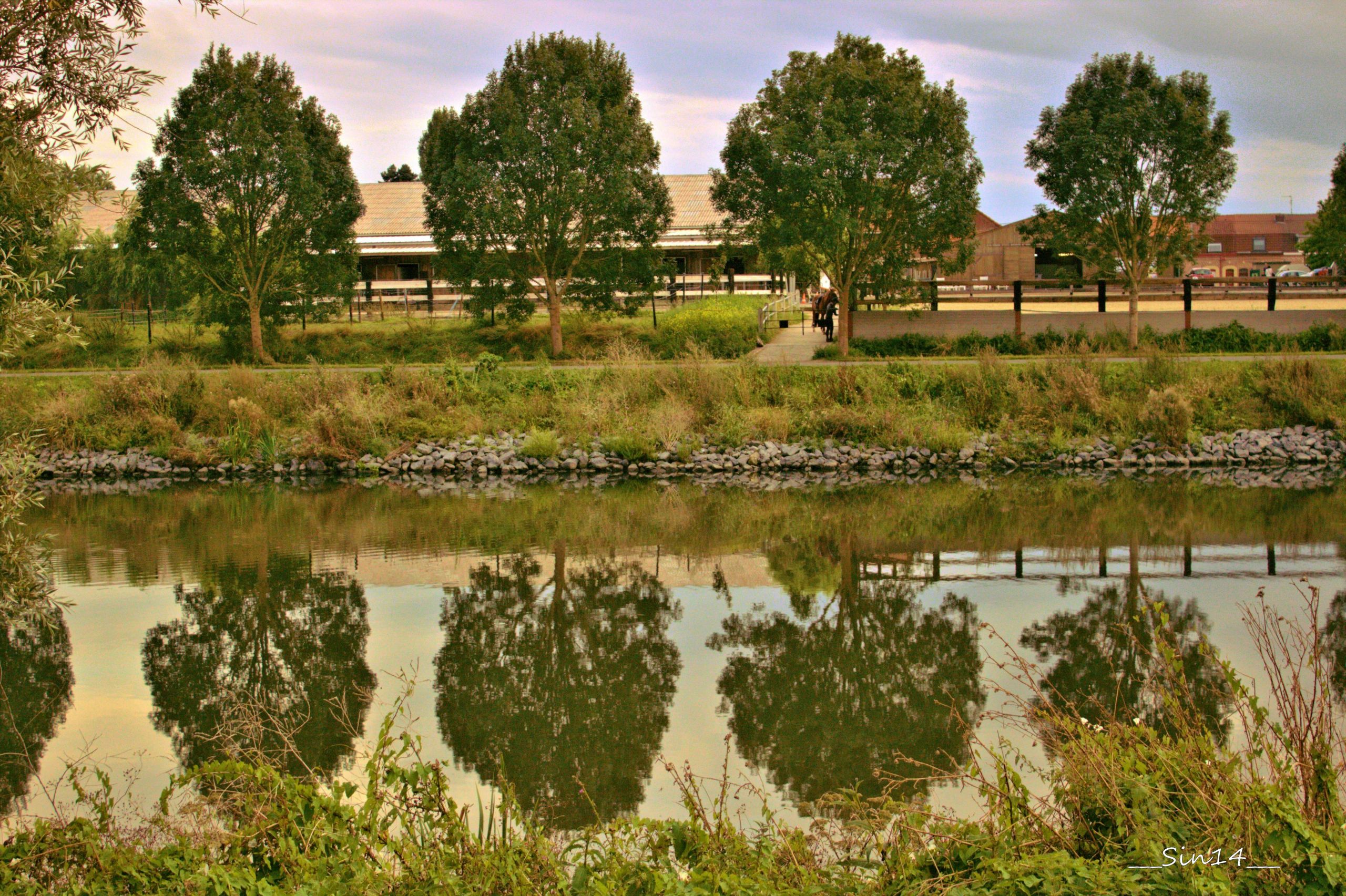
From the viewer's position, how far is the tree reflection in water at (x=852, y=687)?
750 centimetres

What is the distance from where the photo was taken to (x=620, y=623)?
11.3 meters

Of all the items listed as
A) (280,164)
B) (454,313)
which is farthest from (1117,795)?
(454,313)

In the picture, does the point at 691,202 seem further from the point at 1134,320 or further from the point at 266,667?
the point at 266,667

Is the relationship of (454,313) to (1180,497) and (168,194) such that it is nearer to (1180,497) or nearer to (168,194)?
(168,194)

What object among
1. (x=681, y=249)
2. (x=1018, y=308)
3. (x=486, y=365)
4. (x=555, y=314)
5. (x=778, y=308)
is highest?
Result: (x=681, y=249)

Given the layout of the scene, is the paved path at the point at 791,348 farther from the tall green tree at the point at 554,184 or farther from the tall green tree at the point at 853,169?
the tall green tree at the point at 554,184

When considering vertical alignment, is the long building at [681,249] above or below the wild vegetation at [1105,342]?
above

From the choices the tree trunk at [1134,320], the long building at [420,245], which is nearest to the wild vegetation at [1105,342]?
the tree trunk at [1134,320]

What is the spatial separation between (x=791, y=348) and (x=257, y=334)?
47.1ft

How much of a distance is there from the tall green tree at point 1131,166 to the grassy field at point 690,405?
261 inches

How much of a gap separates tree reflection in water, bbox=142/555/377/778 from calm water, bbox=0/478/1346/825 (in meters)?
0.04

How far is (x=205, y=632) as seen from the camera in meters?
11.2

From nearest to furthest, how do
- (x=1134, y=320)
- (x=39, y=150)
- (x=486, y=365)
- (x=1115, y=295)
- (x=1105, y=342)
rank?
1. (x=39, y=150)
2. (x=486, y=365)
3. (x=1105, y=342)
4. (x=1134, y=320)
5. (x=1115, y=295)

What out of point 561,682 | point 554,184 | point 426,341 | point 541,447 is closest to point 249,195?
point 426,341
